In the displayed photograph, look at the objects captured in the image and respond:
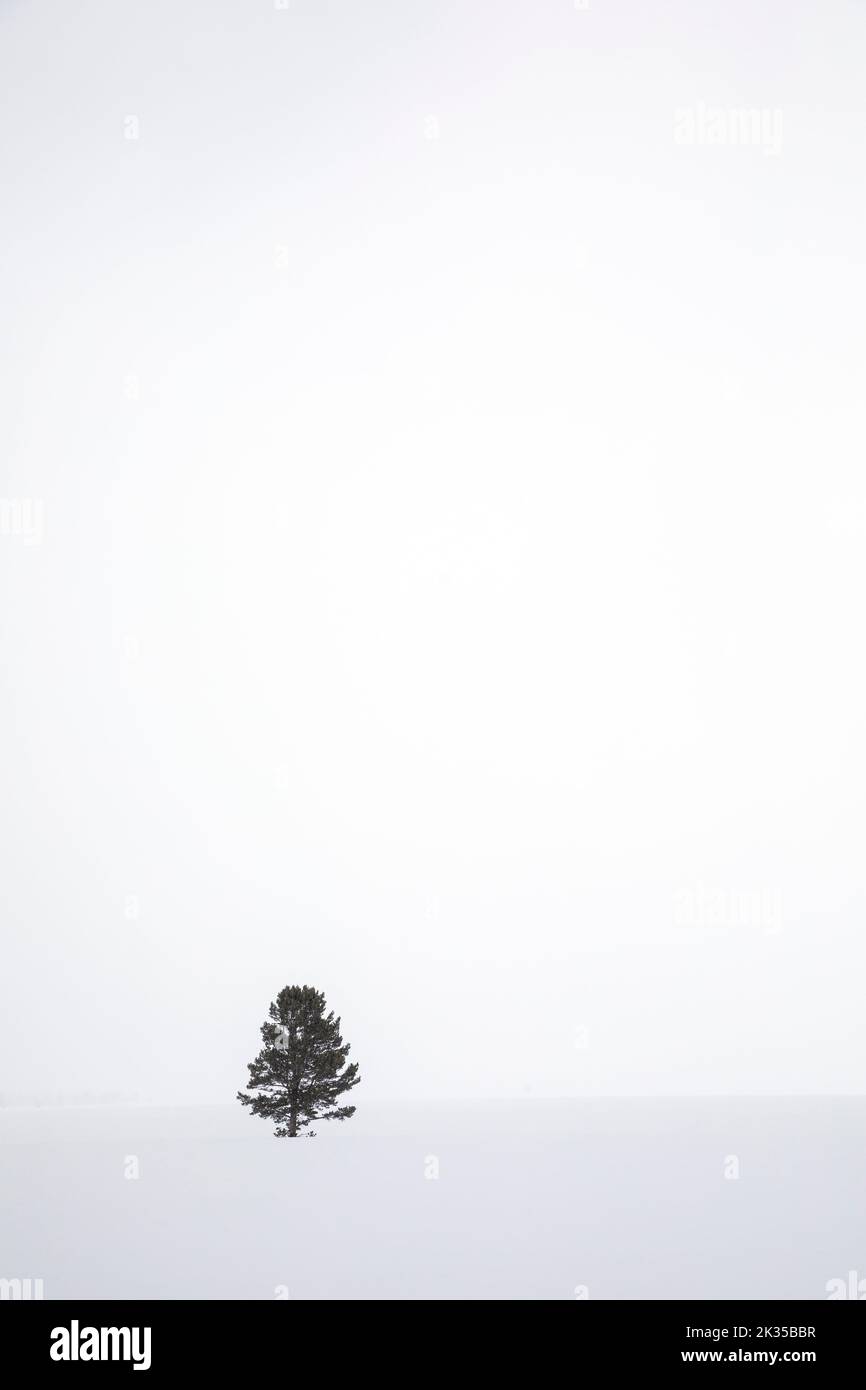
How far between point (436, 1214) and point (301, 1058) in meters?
14.7

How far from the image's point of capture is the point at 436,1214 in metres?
28.7

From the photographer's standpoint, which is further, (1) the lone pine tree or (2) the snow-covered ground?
(1) the lone pine tree

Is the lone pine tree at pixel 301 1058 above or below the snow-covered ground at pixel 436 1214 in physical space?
above

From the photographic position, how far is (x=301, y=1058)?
42.4 meters

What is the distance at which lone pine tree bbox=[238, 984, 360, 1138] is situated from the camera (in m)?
41.8

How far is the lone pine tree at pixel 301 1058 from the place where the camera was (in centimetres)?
4181

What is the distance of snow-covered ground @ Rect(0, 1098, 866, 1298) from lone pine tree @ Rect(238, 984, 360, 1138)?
1820mm

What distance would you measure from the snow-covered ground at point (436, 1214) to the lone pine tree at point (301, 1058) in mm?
1820

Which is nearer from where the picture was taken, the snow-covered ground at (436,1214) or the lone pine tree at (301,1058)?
the snow-covered ground at (436,1214)

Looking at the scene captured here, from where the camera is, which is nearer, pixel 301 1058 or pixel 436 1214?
pixel 436 1214

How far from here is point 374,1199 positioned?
3044cm
